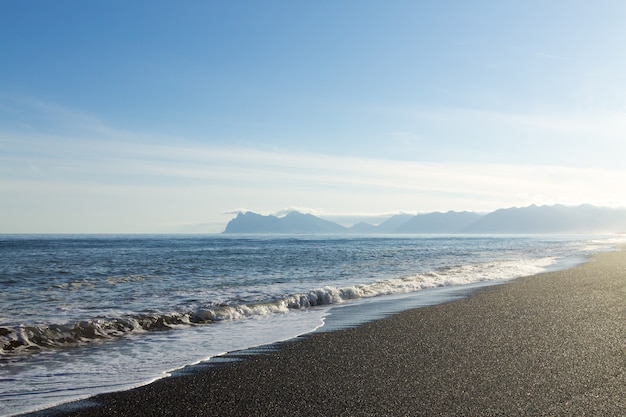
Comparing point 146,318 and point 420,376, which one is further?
point 146,318

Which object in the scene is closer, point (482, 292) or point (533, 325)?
point (533, 325)

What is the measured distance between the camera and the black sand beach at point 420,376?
5.38 metres

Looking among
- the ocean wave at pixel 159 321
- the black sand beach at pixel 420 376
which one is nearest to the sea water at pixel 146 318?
the ocean wave at pixel 159 321

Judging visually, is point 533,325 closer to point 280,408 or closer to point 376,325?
point 376,325

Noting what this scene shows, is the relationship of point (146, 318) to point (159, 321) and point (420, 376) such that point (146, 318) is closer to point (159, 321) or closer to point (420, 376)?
point (159, 321)

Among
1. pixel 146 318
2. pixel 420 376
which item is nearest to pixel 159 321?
pixel 146 318

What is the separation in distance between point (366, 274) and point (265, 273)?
5.49 m

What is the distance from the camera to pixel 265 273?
27000 mm

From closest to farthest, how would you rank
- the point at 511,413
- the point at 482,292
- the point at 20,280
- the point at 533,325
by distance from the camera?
the point at 511,413 < the point at 533,325 < the point at 482,292 < the point at 20,280

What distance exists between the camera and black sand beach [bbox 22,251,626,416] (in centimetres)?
538

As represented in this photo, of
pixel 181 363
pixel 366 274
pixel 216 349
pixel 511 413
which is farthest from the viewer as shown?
pixel 366 274

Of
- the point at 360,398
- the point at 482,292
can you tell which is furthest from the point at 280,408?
the point at 482,292

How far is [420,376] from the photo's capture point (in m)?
6.56

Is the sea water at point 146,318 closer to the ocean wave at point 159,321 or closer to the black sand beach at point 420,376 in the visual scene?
the ocean wave at point 159,321
